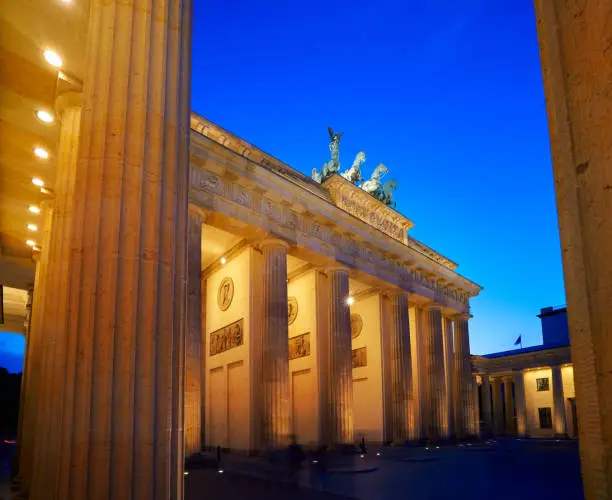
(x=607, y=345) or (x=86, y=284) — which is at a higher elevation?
(x=86, y=284)

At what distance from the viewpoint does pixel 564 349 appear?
157ft

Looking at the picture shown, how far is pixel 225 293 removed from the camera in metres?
27.6

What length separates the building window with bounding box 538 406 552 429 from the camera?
51688mm

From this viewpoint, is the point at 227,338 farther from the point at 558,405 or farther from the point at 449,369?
the point at 558,405

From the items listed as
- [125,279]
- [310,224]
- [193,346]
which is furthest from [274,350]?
[125,279]

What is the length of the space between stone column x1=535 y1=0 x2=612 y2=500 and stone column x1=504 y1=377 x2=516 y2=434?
6233 centimetres

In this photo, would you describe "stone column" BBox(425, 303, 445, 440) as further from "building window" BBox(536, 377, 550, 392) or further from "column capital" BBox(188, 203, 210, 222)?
"building window" BBox(536, 377, 550, 392)

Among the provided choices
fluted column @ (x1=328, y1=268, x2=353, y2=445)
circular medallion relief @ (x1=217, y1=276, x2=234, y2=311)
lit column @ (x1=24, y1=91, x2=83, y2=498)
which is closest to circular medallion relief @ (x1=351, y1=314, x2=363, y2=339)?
fluted column @ (x1=328, y1=268, x2=353, y2=445)

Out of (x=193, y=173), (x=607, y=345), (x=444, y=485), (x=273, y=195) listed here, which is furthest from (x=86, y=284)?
(x=273, y=195)

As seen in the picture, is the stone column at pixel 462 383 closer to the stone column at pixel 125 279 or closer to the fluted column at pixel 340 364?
the fluted column at pixel 340 364

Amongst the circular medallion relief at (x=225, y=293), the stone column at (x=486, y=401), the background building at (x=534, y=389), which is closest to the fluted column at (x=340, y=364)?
the circular medallion relief at (x=225, y=293)

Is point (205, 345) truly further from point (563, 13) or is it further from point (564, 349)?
point (564, 349)

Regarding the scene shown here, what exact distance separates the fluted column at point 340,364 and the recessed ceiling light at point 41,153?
16.7m

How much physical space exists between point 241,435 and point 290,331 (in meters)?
7.79
